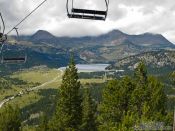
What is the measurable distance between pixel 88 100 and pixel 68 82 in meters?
16.8

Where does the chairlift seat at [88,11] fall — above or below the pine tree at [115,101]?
above

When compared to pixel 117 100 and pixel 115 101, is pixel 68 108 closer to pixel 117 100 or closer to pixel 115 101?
pixel 115 101

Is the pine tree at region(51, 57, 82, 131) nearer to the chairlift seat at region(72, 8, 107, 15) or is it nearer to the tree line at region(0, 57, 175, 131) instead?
the tree line at region(0, 57, 175, 131)

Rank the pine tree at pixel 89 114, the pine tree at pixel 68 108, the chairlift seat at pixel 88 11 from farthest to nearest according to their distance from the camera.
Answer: the pine tree at pixel 89 114 → the pine tree at pixel 68 108 → the chairlift seat at pixel 88 11

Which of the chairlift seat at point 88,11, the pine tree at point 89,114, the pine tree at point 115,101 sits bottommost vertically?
the pine tree at point 89,114

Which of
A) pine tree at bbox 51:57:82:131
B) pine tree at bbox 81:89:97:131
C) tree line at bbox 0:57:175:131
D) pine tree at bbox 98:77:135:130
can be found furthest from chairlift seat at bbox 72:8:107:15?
pine tree at bbox 81:89:97:131

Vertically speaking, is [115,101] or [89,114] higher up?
[115,101]

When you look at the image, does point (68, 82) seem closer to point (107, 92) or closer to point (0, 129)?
point (107, 92)

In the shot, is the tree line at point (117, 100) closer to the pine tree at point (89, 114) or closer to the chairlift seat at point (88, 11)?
the pine tree at point (89, 114)

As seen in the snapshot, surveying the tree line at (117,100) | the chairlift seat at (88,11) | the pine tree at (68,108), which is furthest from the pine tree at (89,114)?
the chairlift seat at (88,11)

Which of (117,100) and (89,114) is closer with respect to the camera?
(117,100)

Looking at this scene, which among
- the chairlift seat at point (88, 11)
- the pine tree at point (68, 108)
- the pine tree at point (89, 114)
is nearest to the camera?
the chairlift seat at point (88, 11)

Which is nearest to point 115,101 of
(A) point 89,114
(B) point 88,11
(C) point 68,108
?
(C) point 68,108

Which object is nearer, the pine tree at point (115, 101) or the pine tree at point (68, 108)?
the pine tree at point (115, 101)
